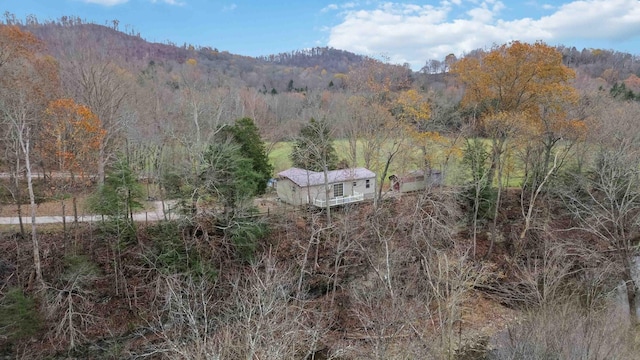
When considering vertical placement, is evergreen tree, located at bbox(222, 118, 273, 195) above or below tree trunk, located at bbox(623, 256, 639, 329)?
above

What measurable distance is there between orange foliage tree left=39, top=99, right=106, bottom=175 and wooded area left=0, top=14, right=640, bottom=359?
0.13m

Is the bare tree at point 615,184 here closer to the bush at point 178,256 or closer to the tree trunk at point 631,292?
the tree trunk at point 631,292

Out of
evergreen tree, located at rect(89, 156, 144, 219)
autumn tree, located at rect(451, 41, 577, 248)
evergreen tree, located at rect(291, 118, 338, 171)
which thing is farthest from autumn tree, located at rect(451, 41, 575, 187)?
evergreen tree, located at rect(89, 156, 144, 219)

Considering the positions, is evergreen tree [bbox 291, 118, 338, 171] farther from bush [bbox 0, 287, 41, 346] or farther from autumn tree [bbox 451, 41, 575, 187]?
bush [bbox 0, 287, 41, 346]

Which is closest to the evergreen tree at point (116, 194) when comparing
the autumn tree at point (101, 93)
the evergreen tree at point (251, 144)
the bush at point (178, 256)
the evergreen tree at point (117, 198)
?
the evergreen tree at point (117, 198)

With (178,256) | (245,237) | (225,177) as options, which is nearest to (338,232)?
(245,237)

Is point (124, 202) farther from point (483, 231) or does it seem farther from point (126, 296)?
point (483, 231)

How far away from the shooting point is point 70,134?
20922mm

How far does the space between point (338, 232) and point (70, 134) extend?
1551 centimetres

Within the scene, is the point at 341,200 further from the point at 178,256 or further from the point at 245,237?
the point at 178,256

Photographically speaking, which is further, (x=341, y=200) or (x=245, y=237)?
(x=341, y=200)

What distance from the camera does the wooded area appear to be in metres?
14.5

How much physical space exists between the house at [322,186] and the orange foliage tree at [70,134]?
11560mm

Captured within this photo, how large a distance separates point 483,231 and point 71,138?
84.0 feet
